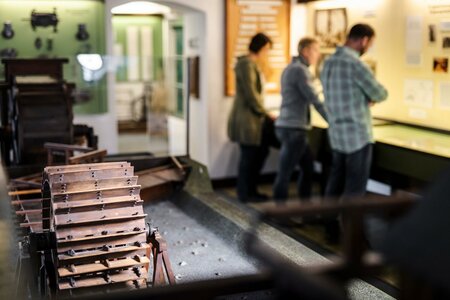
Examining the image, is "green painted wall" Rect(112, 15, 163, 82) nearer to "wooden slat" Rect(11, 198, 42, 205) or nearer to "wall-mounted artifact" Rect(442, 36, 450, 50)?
"wall-mounted artifact" Rect(442, 36, 450, 50)

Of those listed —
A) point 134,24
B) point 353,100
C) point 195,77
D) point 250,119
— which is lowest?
point 250,119

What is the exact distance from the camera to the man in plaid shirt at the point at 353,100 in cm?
533

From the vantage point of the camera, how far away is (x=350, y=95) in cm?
537

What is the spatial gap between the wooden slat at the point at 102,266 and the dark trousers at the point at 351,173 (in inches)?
91.2

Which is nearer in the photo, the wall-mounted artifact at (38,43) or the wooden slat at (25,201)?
the wooden slat at (25,201)

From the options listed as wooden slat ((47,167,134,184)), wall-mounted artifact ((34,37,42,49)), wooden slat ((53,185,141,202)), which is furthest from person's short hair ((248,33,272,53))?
wooden slat ((53,185,141,202))

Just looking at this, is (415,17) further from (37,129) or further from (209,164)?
(37,129)

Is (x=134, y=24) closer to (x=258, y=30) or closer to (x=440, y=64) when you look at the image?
(x=258, y=30)

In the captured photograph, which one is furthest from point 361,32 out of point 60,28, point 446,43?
point 60,28

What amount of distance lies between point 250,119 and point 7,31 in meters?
2.63

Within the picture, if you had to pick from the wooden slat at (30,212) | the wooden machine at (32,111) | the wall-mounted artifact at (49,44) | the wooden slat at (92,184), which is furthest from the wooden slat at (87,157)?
the wall-mounted artifact at (49,44)

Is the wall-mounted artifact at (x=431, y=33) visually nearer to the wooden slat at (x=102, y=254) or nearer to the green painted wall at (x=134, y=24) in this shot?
the wooden slat at (x=102, y=254)

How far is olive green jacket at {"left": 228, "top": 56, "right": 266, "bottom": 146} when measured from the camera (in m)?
6.80

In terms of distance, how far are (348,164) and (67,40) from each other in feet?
11.6
